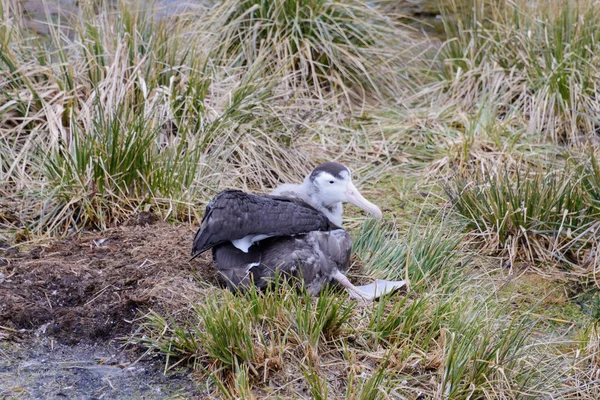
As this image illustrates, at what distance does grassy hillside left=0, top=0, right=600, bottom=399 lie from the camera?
3.53m

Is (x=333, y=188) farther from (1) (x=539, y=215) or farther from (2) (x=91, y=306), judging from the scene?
(2) (x=91, y=306)

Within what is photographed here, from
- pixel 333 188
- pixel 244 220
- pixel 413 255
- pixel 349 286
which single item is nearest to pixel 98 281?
pixel 244 220

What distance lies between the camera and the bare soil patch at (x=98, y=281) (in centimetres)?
385

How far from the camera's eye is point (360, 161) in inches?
243

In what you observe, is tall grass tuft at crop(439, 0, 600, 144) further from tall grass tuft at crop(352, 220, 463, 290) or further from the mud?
the mud

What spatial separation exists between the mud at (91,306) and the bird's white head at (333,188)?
0.68 m

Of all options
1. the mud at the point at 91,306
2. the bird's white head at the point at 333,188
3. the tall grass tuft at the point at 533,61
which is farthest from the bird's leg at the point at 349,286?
the tall grass tuft at the point at 533,61

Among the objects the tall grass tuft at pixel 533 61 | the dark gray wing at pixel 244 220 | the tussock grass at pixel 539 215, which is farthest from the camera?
the tall grass tuft at pixel 533 61

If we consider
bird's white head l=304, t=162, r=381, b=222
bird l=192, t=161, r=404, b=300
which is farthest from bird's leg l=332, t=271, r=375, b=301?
bird's white head l=304, t=162, r=381, b=222

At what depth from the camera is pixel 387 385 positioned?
3.31 meters

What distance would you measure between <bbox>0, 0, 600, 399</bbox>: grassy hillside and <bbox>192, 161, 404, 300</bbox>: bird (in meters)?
0.19

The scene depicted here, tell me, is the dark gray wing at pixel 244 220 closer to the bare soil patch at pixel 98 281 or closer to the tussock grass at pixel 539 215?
the bare soil patch at pixel 98 281

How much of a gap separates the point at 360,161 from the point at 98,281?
8.36 ft

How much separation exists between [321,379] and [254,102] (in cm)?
278
